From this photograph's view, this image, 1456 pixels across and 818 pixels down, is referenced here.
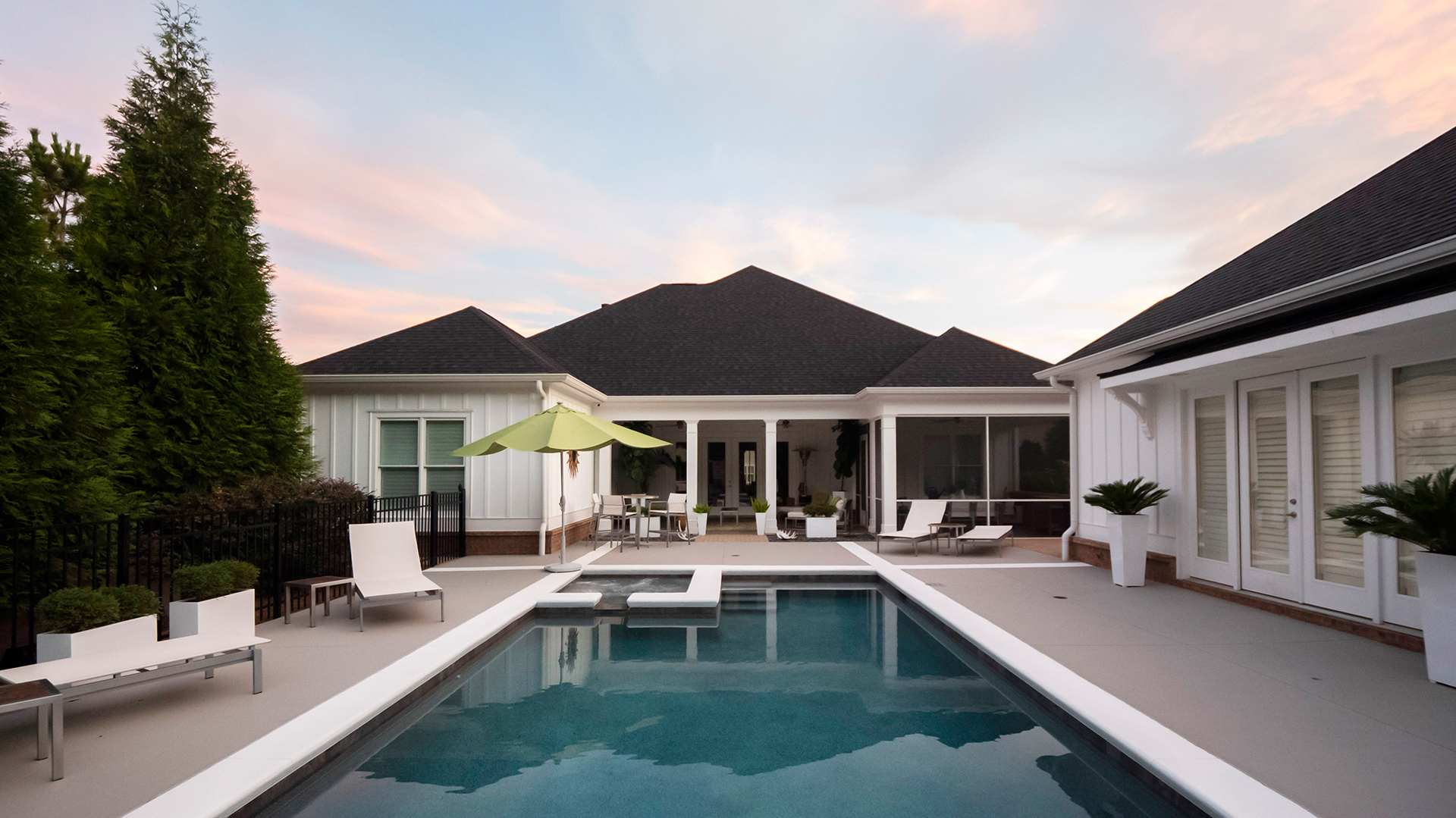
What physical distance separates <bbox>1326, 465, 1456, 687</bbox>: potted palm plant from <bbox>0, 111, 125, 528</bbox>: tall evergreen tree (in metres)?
11.2

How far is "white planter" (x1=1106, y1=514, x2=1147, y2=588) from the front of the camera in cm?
903

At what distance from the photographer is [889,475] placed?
1495cm

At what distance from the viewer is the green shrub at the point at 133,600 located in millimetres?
4860

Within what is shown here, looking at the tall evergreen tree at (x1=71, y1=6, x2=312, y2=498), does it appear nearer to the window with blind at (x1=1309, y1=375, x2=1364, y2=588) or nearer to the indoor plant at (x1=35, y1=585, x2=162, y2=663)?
the indoor plant at (x1=35, y1=585, x2=162, y2=663)

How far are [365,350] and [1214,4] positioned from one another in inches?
633

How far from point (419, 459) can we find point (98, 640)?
8655 millimetres

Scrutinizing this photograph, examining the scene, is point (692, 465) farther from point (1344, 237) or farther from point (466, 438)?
point (1344, 237)

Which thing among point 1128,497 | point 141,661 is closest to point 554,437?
point 141,661

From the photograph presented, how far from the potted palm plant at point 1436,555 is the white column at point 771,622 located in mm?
4911

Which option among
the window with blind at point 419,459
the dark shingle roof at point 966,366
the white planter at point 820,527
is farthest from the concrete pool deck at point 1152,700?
the dark shingle roof at point 966,366

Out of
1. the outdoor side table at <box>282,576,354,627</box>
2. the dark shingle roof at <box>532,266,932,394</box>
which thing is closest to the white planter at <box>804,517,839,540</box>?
the dark shingle roof at <box>532,266,932,394</box>

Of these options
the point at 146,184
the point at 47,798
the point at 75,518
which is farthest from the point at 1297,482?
the point at 146,184

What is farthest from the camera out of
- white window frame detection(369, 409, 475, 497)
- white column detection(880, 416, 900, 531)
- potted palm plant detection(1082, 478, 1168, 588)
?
white column detection(880, 416, 900, 531)

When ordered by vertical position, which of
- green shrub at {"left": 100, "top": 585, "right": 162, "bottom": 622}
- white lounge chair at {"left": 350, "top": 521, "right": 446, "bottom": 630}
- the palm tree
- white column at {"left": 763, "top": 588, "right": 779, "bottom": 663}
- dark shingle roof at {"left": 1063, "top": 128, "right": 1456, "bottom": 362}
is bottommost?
white column at {"left": 763, "top": 588, "right": 779, "bottom": 663}
